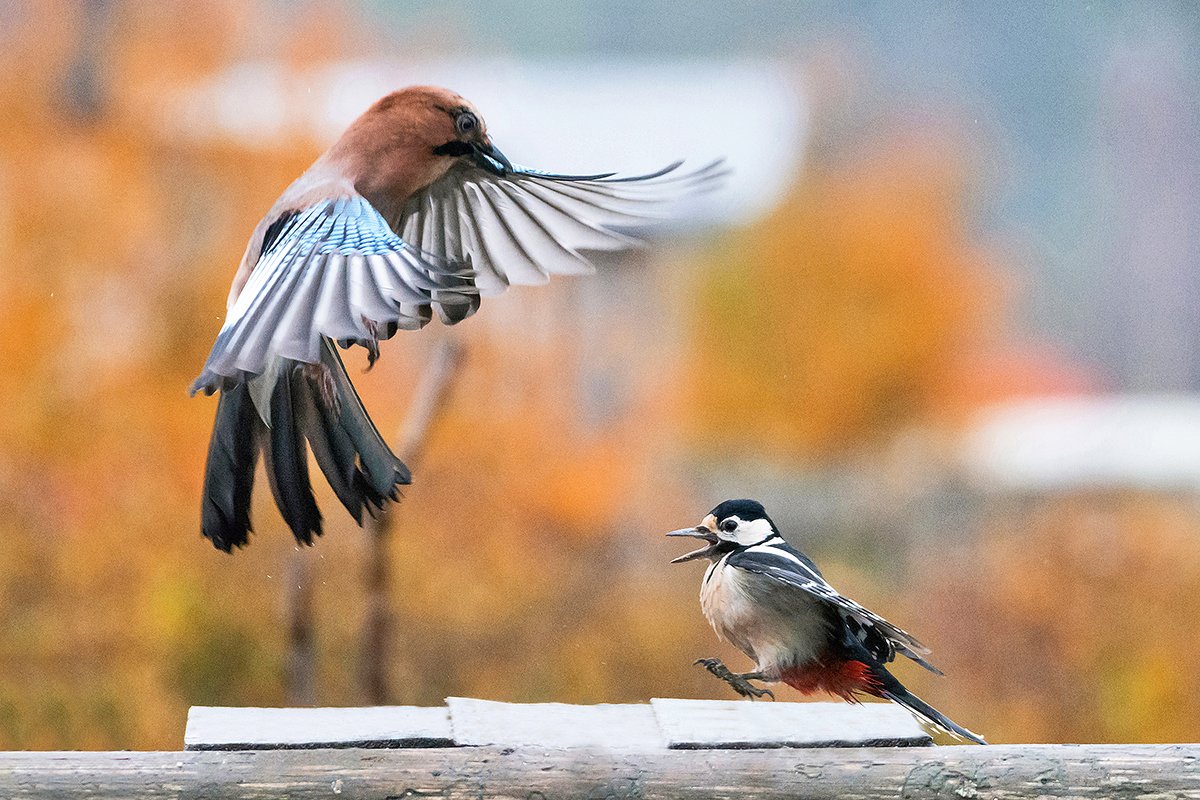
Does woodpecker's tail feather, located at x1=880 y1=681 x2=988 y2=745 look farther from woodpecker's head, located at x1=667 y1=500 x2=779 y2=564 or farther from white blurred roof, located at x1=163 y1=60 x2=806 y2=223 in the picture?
white blurred roof, located at x1=163 y1=60 x2=806 y2=223

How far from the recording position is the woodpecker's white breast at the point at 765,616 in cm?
200

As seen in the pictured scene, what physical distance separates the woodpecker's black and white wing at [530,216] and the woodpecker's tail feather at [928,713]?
0.69 m

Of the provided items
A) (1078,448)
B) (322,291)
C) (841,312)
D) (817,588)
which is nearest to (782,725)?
(817,588)

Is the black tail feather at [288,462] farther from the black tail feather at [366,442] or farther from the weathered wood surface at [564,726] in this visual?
the weathered wood surface at [564,726]

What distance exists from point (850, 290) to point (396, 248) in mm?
4713

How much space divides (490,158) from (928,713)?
0.90m

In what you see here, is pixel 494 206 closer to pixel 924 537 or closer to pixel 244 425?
pixel 244 425

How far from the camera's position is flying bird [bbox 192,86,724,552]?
1.71 meters

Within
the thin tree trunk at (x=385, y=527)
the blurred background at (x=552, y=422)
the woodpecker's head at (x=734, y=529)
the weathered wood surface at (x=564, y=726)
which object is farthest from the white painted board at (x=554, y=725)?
the blurred background at (x=552, y=422)

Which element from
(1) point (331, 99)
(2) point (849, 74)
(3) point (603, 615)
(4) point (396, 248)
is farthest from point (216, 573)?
(2) point (849, 74)

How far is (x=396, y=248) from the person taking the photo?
1.80m

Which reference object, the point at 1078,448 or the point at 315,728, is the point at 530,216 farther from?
the point at 1078,448

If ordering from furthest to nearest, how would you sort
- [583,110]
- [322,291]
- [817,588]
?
[583,110] → [817,588] → [322,291]

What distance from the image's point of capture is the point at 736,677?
2.02 metres
